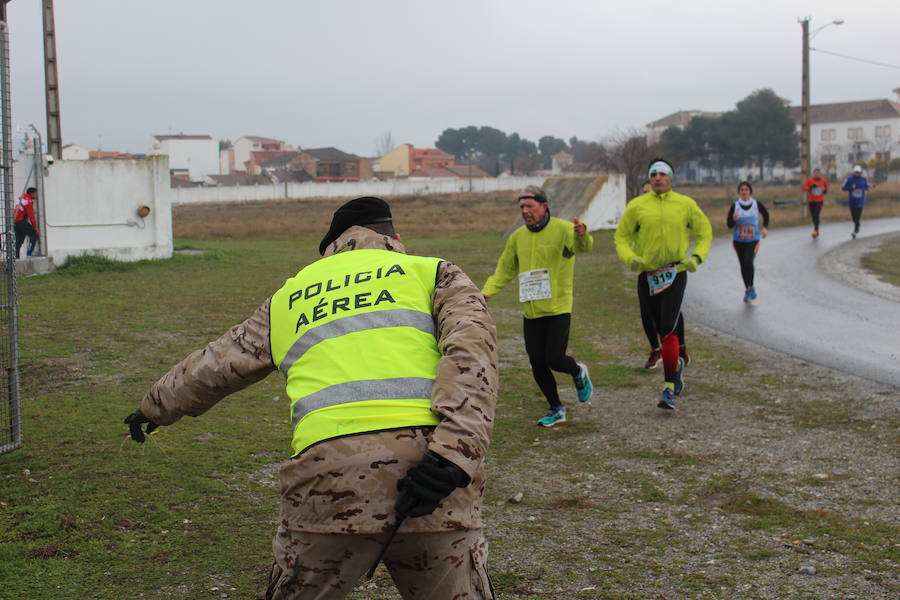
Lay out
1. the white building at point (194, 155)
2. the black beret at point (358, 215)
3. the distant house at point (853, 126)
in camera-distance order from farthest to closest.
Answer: the white building at point (194, 155) < the distant house at point (853, 126) < the black beret at point (358, 215)

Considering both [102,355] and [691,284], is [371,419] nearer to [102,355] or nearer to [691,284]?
[102,355]

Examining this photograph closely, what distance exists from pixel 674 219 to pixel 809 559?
450cm

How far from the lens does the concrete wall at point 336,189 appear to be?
261 feet

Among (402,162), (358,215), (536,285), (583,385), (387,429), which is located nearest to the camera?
(387,429)

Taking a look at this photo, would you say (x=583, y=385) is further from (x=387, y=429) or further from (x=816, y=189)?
(x=816, y=189)

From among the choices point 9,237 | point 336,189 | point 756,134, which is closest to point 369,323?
point 9,237

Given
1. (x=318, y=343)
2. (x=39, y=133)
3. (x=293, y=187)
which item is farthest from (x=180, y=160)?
(x=318, y=343)

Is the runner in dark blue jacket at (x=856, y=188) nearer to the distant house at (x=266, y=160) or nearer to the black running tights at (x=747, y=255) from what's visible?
the black running tights at (x=747, y=255)

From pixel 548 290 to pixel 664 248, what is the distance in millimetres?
1472

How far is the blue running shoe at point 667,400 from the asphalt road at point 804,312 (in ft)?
7.76

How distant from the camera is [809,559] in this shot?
5.00m

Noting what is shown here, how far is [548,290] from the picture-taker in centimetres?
805

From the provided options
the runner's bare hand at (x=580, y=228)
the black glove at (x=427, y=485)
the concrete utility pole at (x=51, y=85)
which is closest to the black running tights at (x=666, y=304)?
the runner's bare hand at (x=580, y=228)

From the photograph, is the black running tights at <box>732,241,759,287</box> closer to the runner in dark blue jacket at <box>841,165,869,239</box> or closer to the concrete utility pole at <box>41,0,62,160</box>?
the runner in dark blue jacket at <box>841,165,869,239</box>
